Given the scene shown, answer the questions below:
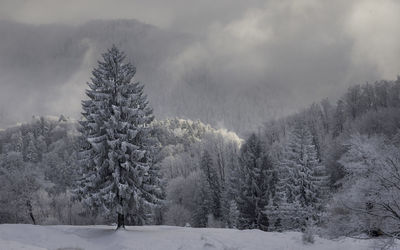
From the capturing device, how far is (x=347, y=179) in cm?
1838

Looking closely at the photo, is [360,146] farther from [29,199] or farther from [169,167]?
[169,167]

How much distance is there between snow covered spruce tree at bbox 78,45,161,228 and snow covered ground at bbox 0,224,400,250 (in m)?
2.10

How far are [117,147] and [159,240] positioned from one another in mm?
6829

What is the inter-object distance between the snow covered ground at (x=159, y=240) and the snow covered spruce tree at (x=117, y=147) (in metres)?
2.10

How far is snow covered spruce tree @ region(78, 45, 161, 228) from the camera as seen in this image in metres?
21.3

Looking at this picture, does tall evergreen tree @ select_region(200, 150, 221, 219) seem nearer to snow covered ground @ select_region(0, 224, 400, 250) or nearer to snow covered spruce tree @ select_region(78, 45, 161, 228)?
snow covered spruce tree @ select_region(78, 45, 161, 228)

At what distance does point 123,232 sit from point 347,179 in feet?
46.6

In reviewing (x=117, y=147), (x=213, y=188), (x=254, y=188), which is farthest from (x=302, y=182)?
(x=213, y=188)

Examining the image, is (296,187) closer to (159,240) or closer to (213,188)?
(159,240)

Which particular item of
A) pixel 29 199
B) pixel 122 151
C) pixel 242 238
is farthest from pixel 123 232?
pixel 29 199

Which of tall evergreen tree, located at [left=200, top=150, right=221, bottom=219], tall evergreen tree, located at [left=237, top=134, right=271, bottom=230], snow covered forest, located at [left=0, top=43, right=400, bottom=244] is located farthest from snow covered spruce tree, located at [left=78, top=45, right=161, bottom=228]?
tall evergreen tree, located at [left=200, top=150, right=221, bottom=219]

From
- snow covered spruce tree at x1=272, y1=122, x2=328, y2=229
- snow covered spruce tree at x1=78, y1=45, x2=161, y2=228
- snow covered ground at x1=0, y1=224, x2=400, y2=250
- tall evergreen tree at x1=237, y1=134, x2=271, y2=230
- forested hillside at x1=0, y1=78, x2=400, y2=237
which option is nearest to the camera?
forested hillside at x1=0, y1=78, x2=400, y2=237

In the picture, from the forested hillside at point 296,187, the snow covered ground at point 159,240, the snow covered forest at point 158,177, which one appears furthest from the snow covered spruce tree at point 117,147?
the snow covered ground at point 159,240

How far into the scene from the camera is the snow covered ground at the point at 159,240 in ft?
58.6
